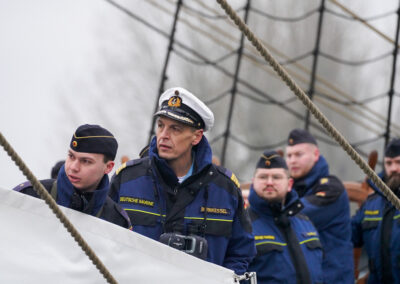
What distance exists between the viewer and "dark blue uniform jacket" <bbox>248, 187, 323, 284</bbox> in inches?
207

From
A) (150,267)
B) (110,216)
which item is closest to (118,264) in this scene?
(150,267)

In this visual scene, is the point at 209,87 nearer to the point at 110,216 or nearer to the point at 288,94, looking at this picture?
the point at 288,94

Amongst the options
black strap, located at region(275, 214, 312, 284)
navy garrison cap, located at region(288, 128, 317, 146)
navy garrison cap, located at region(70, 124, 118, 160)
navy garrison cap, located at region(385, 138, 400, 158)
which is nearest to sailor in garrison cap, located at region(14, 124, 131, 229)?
navy garrison cap, located at region(70, 124, 118, 160)

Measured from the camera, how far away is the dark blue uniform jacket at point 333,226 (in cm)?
598

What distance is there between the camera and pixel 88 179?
3822 millimetres

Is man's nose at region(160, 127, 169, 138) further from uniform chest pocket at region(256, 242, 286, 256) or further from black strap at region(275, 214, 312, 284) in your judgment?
black strap at region(275, 214, 312, 284)

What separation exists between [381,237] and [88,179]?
9.52 ft

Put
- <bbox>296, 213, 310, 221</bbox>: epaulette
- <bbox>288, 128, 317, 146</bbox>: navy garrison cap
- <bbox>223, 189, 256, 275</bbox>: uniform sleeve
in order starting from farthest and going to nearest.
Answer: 1. <bbox>288, 128, 317, 146</bbox>: navy garrison cap
2. <bbox>296, 213, 310, 221</bbox>: epaulette
3. <bbox>223, 189, 256, 275</bbox>: uniform sleeve

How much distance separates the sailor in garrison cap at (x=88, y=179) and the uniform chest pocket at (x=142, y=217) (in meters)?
0.30

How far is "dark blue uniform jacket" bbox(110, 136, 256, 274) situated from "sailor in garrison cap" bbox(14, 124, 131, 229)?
0.99ft

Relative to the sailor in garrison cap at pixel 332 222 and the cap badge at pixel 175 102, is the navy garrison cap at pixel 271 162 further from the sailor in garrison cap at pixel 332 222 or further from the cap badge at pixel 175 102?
the cap badge at pixel 175 102

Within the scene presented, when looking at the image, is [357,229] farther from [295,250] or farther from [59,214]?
[59,214]

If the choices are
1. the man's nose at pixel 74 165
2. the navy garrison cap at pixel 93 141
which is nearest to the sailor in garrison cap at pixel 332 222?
the navy garrison cap at pixel 93 141

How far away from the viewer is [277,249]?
17.4ft
